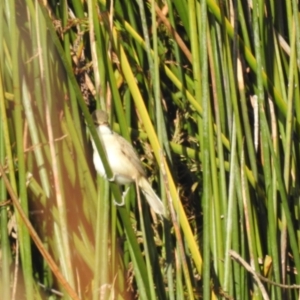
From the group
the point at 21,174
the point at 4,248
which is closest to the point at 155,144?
the point at 21,174

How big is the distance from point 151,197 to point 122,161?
204 millimetres

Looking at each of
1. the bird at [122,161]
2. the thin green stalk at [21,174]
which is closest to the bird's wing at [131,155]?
the bird at [122,161]

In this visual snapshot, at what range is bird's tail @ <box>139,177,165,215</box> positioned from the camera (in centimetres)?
208

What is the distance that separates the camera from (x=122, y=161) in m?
2.26

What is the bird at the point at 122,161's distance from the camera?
2.01 meters

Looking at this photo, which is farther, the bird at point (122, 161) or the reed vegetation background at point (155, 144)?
the bird at point (122, 161)

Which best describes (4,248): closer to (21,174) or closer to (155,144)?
(21,174)

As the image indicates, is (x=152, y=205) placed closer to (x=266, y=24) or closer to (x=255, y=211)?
(x=255, y=211)

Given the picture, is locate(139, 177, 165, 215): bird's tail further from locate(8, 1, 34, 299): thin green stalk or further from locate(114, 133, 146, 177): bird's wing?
locate(8, 1, 34, 299): thin green stalk

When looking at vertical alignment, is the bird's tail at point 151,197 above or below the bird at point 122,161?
below

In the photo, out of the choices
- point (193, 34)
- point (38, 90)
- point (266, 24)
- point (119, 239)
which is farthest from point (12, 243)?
point (266, 24)

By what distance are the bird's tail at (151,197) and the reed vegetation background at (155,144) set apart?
6cm

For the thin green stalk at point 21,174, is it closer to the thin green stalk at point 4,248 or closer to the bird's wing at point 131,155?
the thin green stalk at point 4,248

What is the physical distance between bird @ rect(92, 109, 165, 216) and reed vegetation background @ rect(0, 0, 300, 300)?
4cm
